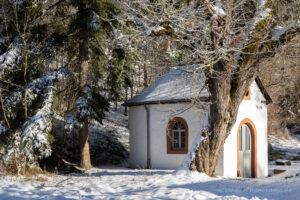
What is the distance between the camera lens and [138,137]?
16.3 metres

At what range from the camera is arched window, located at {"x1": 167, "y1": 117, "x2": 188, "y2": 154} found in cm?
1482

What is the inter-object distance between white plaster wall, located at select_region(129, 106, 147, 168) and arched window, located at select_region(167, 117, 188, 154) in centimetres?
144

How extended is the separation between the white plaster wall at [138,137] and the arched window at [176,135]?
1438 millimetres

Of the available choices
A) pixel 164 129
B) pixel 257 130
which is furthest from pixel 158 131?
pixel 257 130

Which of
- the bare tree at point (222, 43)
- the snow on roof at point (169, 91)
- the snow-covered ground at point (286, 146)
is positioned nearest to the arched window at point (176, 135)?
the snow on roof at point (169, 91)

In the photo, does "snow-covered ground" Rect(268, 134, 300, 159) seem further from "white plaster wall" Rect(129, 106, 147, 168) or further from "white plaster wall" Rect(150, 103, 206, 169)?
"white plaster wall" Rect(129, 106, 147, 168)

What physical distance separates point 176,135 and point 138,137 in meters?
2.13

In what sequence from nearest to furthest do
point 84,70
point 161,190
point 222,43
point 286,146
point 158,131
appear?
point 161,190, point 222,43, point 84,70, point 158,131, point 286,146

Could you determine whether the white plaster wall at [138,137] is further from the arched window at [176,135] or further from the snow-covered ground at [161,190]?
the snow-covered ground at [161,190]

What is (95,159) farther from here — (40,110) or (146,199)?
(146,199)

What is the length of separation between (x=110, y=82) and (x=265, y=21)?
7549 millimetres

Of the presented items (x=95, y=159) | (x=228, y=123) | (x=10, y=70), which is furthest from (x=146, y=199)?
(x=95, y=159)

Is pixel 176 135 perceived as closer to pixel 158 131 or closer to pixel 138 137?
pixel 158 131

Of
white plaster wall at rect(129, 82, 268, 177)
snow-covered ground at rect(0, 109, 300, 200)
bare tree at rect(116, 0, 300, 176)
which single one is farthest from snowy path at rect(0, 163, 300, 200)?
white plaster wall at rect(129, 82, 268, 177)
